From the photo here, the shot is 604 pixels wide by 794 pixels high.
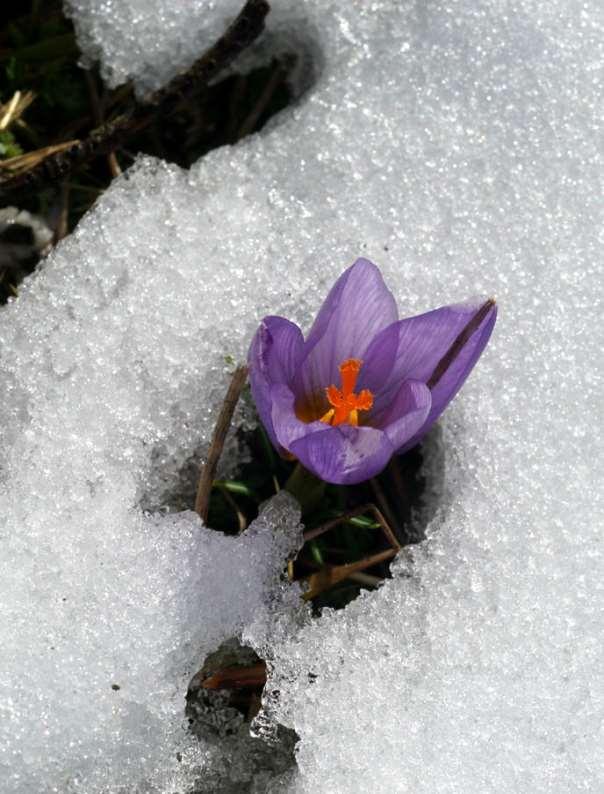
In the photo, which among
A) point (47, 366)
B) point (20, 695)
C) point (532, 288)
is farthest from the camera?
point (532, 288)

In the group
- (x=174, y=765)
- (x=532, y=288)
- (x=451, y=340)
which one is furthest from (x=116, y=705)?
(x=532, y=288)

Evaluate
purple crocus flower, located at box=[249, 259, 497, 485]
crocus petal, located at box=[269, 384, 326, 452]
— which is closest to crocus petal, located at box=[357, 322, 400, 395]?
purple crocus flower, located at box=[249, 259, 497, 485]

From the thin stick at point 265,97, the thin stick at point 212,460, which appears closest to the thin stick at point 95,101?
the thin stick at point 265,97

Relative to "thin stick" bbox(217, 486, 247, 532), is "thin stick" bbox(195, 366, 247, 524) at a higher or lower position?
higher

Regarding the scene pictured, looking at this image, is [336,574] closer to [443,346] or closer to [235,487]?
[235,487]

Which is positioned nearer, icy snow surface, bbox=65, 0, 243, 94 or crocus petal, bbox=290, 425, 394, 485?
crocus petal, bbox=290, 425, 394, 485

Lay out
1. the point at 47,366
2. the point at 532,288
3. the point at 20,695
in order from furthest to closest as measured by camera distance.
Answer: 1. the point at 532,288
2. the point at 47,366
3. the point at 20,695

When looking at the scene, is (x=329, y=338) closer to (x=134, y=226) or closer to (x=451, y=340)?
(x=451, y=340)

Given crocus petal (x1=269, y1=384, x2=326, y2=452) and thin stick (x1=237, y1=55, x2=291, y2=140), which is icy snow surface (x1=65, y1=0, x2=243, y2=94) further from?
crocus petal (x1=269, y1=384, x2=326, y2=452)
